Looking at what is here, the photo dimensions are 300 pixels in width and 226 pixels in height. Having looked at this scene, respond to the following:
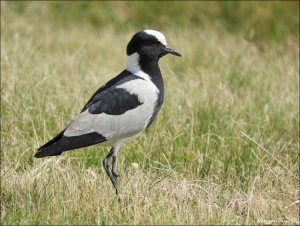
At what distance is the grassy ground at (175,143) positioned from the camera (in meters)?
4.19

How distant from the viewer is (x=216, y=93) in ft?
21.4

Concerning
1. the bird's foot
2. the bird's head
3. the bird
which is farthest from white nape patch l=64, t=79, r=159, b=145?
the bird's head

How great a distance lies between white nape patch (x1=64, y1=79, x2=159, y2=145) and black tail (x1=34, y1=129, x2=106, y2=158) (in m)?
0.04

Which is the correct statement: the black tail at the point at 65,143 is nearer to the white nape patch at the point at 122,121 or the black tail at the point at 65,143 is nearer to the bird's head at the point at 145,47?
the white nape patch at the point at 122,121

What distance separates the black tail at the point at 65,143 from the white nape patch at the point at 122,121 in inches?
1.4

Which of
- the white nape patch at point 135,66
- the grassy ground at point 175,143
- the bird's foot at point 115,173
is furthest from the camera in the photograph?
the white nape patch at point 135,66

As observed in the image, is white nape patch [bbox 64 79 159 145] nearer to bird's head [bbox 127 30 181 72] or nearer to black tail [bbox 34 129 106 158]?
black tail [bbox 34 129 106 158]

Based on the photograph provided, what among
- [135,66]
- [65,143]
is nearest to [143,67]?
[135,66]

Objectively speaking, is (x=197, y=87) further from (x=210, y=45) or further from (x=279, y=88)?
(x=210, y=45)

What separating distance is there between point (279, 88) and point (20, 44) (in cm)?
318

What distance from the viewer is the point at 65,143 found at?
445 centimetres

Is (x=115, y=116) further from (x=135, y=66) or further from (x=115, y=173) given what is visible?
(x=135, y=66)

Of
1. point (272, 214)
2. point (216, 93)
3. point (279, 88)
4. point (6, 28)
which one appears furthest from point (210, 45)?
point (272, 214)

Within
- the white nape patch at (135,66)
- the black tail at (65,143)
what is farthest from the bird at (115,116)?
the white nape patch at (135,66)
